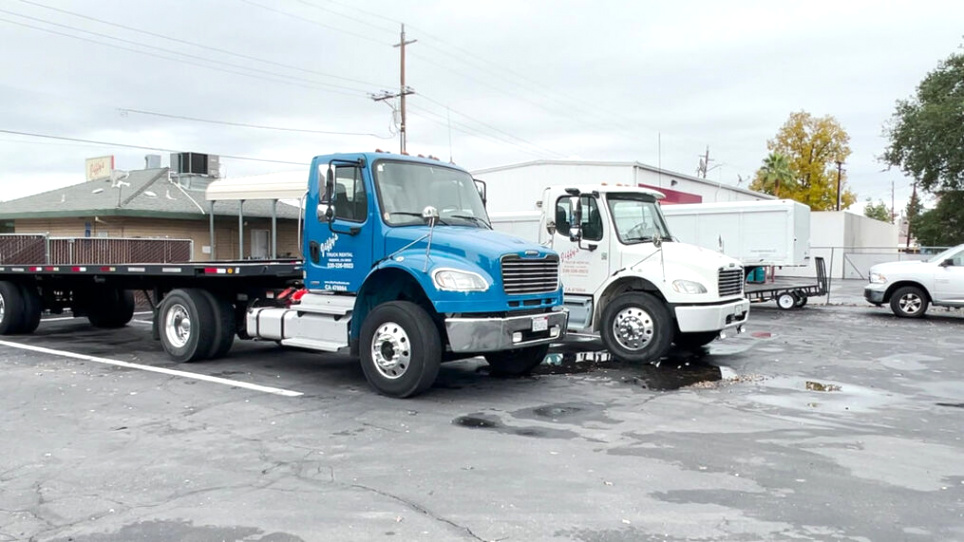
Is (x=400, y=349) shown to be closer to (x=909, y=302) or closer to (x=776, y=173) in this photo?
(x=909, y=302)

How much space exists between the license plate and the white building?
2440cm

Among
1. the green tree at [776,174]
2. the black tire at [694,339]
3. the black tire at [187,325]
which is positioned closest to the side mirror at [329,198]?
the black tire at [187,325]

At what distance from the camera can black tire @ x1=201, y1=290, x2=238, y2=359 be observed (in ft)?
34.8

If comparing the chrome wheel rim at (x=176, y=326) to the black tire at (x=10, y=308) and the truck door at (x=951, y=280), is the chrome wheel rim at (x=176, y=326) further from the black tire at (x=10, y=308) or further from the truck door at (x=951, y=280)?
the truck door at (x=951, y=280)

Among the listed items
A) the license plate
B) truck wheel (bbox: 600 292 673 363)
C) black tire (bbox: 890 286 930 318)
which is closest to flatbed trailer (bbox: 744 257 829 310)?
black tire (bbox: 890 286 930 318)

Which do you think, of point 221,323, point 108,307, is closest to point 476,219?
point 221,323

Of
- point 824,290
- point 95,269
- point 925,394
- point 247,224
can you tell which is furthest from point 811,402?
point 247,224

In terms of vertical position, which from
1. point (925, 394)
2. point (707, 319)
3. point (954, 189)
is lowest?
point (925, 394)

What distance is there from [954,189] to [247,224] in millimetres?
37651

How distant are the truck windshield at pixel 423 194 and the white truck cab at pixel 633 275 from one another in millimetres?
2173

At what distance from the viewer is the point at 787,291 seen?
851 inches

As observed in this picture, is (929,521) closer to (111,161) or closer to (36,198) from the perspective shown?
(36,198)

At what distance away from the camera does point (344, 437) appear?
6.61 metres

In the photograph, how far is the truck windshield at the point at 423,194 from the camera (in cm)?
876
